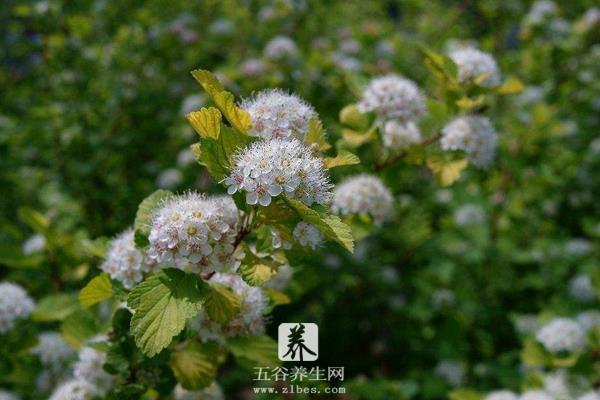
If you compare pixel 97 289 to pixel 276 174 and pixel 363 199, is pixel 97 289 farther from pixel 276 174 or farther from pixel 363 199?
pixel 363 199

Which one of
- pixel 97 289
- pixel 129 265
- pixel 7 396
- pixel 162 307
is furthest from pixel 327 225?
pixel 7 396

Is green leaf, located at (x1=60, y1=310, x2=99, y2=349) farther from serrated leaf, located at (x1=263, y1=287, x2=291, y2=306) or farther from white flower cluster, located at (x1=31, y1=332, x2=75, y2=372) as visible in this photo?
serrated leaf, located at (x1=263, y1=287, x2=291, y2=306)

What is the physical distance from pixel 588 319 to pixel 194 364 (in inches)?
84.6

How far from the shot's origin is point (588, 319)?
292 centimetres

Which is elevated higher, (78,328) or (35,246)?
(35,246)

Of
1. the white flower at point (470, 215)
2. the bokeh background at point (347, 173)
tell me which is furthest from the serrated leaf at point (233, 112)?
the white flower at point (470, 215)

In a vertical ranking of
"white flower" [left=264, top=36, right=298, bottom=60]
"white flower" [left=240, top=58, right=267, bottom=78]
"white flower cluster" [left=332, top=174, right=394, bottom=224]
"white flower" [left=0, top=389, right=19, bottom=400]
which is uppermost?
"white flower" [left=264, top=36, right=298, bottom=60]

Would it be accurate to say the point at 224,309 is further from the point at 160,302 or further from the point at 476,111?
the point at 476,111

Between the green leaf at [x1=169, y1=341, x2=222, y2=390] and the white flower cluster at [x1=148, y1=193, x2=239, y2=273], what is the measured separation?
0.33 metres

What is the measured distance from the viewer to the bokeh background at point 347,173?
3193mm

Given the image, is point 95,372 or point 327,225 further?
point 95,372

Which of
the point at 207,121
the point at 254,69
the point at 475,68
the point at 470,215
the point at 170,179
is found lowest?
the point at 207,121

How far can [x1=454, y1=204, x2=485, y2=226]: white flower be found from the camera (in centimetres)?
365

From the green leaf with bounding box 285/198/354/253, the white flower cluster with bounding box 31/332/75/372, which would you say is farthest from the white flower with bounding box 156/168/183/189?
the green leaf with bounding box 285/198/354/253
